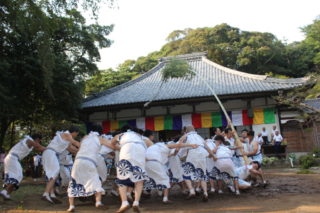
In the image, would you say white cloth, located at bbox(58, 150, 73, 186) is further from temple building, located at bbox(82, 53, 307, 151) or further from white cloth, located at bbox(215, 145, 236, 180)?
temple building, located at bbox(82, 53, 307, 151)

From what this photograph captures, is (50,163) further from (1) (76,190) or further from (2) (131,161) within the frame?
(2) (131,161)

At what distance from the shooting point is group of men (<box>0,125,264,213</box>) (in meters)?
5.07

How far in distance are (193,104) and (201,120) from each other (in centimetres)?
102

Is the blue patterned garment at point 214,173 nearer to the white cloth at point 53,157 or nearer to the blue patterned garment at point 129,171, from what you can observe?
the blue patterned garment at point 129,171

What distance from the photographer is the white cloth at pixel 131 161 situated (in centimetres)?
497

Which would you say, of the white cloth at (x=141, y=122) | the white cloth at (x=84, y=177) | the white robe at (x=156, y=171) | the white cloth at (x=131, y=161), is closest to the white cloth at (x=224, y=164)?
the white robe at (x=156, y=171)

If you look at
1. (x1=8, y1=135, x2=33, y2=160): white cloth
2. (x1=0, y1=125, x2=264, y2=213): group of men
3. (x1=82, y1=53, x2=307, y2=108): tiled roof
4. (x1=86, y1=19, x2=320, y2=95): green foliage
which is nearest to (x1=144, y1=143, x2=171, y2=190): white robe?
(x1=0, y1=125, x2=264, y2=213): group of men

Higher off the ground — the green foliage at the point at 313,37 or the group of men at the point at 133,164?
the green foliage at the point at 313,37

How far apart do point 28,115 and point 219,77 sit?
11127 mm

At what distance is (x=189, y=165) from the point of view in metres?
6.07

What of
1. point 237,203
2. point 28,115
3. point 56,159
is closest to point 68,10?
point 56,159

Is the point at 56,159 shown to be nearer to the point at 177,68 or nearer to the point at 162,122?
the point at 177,68

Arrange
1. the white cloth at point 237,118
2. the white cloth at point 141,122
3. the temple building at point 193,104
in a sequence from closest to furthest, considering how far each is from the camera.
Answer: the temple building at point 193,104 < the white cloth at point 237,118 < the white cloth at point 141,122

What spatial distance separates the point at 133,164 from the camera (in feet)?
16.4
